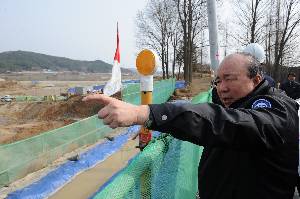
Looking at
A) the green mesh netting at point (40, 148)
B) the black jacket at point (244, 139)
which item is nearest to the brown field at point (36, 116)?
the green mesh netting at point (40, 148)

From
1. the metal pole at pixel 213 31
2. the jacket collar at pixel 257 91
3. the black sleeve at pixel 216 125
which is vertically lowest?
the black sleeve at pixel 216 125

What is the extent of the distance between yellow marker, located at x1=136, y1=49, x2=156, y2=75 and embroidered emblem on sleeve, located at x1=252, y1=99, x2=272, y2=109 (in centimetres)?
339

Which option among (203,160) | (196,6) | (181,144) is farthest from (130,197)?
(196,6)

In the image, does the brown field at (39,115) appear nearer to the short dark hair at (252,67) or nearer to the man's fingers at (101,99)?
the short dark hair at (252,67)

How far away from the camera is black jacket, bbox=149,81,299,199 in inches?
69.4

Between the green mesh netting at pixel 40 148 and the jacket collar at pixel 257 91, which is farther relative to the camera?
the green mesh netting at pixel 40 148

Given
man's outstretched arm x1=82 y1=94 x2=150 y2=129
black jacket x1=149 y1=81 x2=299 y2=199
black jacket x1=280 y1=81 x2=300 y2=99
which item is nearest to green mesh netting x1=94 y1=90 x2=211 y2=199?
black jacket x1=149 y1=81 x2=299 y2=199

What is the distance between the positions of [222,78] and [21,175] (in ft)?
31.0

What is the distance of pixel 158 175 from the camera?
2.92 meters

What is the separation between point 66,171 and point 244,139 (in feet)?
32.5

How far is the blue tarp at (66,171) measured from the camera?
950 cm

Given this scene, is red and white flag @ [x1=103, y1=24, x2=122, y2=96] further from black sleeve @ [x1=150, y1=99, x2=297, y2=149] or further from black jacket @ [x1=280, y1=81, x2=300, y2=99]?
black jacket @ [x1=280, y1=81, x2=300, y2=99]

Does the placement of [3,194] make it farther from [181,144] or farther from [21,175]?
[181,144]

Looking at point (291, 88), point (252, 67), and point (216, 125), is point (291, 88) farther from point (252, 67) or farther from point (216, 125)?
point (216, 125)
